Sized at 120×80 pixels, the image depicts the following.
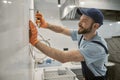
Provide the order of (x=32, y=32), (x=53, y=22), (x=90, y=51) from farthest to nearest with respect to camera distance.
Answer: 1. (x=53, y=22)
2. (x=90, y=51)
3. (x=32, y=32)

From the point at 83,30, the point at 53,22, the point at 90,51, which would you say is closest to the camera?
the point at 90,51

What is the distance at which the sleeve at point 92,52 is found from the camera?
55.6 inches

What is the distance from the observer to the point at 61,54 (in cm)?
126

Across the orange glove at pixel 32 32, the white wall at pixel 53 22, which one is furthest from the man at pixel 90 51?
the white wall at pixel 53 22

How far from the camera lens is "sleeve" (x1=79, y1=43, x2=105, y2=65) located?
4.64 feet

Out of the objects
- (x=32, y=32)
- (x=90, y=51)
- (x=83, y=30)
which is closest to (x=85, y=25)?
(x=83, y=30)

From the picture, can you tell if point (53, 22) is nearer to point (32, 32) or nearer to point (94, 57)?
point (94, 57)

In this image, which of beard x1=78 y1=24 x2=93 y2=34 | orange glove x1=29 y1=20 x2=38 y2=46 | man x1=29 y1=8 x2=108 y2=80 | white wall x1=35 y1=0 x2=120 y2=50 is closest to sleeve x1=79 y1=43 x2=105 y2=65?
man x1=29 y1=8 x2=108 y2=80

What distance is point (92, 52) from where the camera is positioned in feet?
4.67

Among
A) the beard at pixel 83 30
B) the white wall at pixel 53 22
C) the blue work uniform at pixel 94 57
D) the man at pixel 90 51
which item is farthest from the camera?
the white wall at pixel 53 22

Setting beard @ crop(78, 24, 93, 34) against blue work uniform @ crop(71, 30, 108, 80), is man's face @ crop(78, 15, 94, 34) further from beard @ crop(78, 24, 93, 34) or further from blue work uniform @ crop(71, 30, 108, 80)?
blue work uniform @ crop(71, 30, 108, 80)

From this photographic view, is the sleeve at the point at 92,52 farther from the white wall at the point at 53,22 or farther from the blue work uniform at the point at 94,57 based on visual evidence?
the white wall at the point at 53,22

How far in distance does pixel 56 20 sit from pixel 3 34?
3.12 m

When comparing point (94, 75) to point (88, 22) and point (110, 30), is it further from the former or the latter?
point (110, 30)
